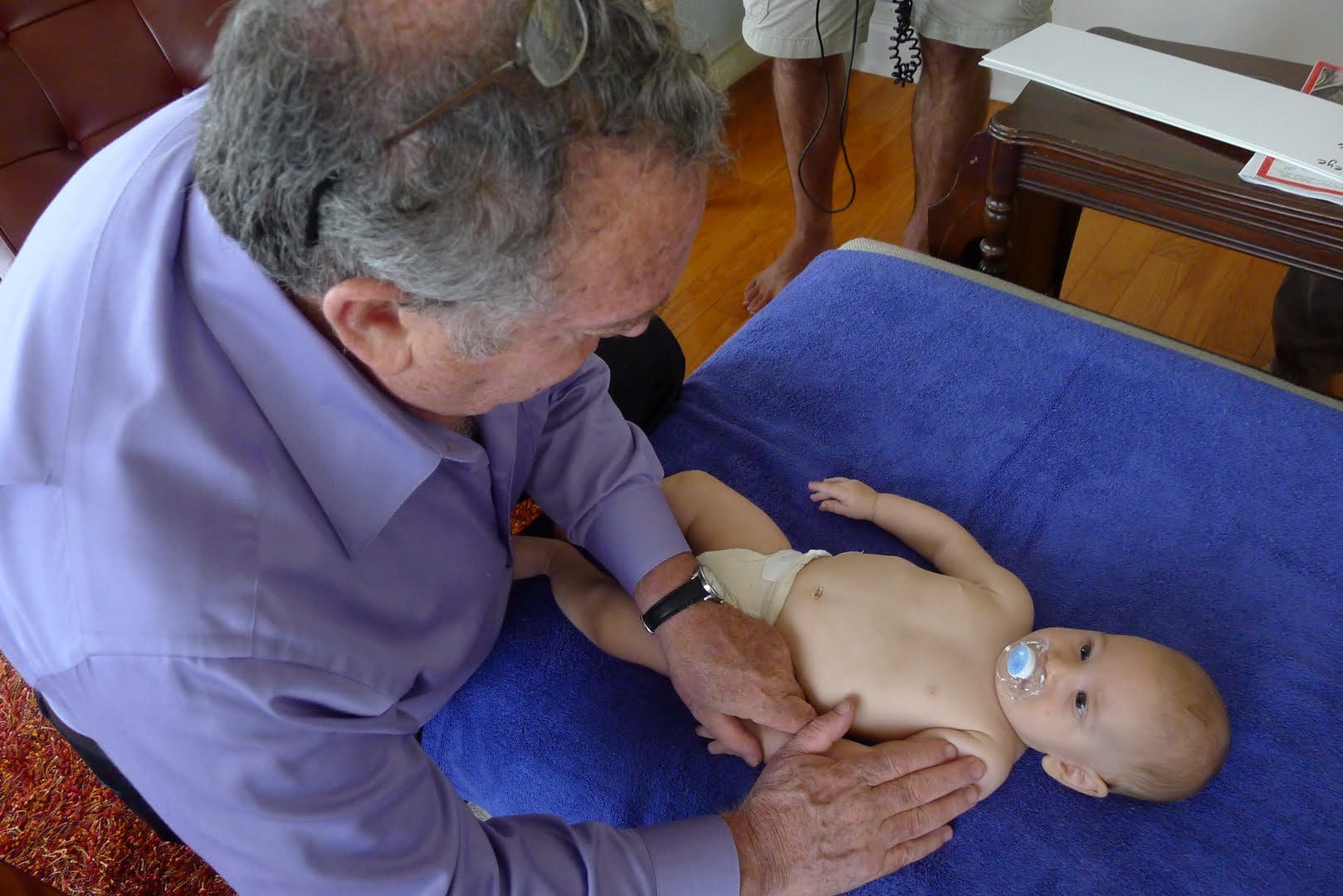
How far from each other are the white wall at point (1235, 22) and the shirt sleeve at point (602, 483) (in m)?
2.10

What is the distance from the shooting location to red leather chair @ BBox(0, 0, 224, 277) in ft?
4.85

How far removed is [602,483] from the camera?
3.70 ft

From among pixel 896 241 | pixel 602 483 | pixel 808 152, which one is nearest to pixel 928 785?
pixel 602 483

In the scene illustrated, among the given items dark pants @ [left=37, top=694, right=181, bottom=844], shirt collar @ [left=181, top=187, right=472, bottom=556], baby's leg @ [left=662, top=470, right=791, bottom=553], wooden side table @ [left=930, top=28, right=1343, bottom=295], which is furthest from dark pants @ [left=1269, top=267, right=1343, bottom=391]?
dark pants @ [left=37, top=694, right=181, bottom=844]

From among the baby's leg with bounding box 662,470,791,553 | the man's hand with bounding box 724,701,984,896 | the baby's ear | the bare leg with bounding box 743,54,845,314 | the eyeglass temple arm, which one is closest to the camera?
the eyeglass temple arm

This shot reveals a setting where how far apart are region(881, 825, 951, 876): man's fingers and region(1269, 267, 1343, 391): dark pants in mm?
1334

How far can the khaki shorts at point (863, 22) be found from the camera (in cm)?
179

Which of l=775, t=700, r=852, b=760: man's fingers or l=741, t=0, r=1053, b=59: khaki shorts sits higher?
l=741, t=0, r=1053, b=59: khaki shorts

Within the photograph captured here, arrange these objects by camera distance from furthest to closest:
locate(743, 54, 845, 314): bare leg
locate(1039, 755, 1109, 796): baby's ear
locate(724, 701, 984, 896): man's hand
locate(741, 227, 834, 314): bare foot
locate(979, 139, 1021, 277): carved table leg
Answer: locate(741, 227, 834, 314): bare foot
locate(743, 54, 845, 314): bare leg
locate(979, 139, 1021, 277): carved table leg
locate(1039, 755, 1109, 796): baby's ear
locate(724, 701, 984, 896): man's hand

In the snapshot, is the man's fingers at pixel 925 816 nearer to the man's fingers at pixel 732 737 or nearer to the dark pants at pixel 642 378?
the man's fingers at pixel 732 737

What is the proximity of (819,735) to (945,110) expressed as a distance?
1544 mm

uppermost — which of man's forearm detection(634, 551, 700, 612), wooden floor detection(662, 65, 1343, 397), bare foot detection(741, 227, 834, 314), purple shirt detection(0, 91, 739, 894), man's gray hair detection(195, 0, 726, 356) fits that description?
man's gray hair detection(195, 0, 726, 356)

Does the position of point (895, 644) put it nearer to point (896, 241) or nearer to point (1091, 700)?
point (1091, 700)

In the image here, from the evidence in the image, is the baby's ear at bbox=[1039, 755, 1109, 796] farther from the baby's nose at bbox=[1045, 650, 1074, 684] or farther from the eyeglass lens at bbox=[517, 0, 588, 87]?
the eyeglass lens at bbox=[517, 0, 588, 87]
